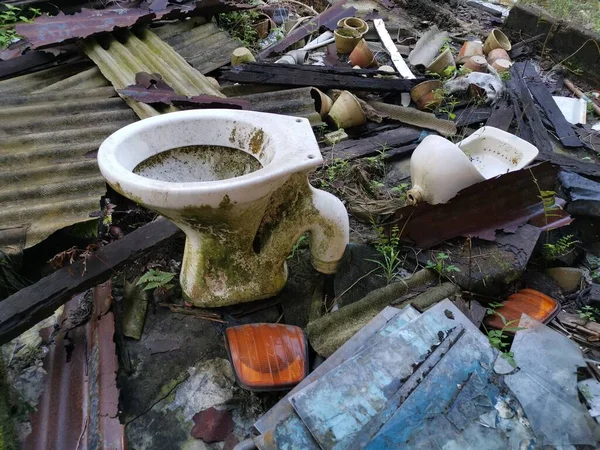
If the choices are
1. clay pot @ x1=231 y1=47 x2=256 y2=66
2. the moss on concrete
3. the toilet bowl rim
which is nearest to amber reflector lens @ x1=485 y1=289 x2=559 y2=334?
the moss on concrete

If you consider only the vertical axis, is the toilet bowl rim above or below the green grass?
above

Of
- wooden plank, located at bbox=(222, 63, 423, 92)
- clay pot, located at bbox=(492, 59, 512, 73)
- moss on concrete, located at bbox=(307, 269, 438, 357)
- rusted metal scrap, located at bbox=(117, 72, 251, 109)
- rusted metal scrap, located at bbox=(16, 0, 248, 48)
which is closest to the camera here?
moss on concrete, located at bbox=(307, 269, 438, 357)

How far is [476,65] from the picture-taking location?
14.9 feet

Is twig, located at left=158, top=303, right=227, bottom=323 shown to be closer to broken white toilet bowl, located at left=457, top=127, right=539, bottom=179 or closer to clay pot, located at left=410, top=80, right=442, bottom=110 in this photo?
broken white toilet bowl, located at left=457, top=127, right=539, bottom=179

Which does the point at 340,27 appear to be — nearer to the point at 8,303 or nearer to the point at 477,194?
the point at 477,194

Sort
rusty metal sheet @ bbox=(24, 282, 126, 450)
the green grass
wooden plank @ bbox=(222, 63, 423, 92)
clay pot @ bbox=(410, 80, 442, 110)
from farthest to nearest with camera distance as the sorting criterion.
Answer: the green grass, clay pot @ bbox=(410, 80, 442, 110), wooden plank @ bbox=(222, 63, 423, 92), rusty metal sheet @ bbox=(24, 282, 126, 450)

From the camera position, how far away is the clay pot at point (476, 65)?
4.55 m

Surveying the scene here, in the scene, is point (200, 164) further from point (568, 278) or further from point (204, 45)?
point (204, 45)

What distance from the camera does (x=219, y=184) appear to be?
1665 mm

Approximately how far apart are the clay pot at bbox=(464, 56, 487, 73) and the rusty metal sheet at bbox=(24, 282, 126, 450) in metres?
4.24

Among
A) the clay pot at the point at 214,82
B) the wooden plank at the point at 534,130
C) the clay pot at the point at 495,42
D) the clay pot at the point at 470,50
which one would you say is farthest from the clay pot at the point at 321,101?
the clay pot at the point at 495,42

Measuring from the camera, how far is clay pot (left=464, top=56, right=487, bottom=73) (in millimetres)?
4555

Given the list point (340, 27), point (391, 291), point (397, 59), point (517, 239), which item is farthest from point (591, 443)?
point (340, 27)

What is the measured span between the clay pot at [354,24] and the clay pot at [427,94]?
129 centimetres
